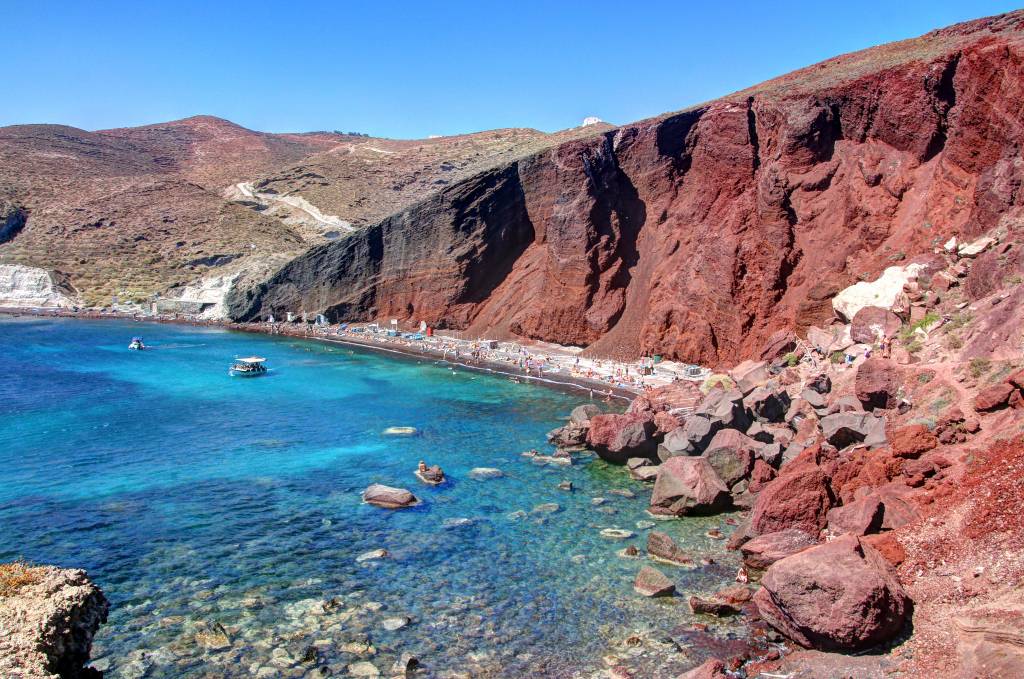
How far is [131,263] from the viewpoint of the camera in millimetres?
116250

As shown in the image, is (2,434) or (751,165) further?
(751,165)

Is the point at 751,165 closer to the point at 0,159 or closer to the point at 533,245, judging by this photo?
the point at 533,245

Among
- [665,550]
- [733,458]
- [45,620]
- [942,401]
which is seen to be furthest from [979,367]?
[45,620]

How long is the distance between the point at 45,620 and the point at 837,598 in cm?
1517

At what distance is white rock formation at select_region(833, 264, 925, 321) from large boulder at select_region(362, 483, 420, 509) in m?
25.4

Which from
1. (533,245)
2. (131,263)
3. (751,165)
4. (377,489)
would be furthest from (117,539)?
(131,263)

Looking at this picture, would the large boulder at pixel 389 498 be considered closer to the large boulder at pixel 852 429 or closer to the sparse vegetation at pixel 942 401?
the large boulder at pixel 852 429

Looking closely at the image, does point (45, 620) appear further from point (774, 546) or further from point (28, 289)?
point (28, 289)

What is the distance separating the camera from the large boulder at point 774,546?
67.9ft

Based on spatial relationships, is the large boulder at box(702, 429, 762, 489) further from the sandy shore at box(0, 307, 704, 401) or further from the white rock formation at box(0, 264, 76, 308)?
the white rock formation at box(0, 264, 76, 308)

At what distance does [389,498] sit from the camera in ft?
89.8

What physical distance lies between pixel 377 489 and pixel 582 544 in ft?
29.6

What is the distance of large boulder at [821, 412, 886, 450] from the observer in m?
26.2

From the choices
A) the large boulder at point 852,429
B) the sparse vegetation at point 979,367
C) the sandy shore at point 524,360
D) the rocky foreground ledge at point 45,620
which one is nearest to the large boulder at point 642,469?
the large boulder at point 852,429
